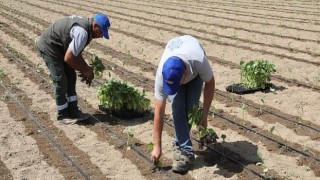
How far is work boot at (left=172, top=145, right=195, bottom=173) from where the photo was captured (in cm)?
417

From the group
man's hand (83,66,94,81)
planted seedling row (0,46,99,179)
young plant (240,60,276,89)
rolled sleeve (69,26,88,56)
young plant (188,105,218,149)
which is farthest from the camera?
young plant (240,60,276,89)

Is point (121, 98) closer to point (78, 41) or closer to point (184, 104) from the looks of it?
point (78, 41)

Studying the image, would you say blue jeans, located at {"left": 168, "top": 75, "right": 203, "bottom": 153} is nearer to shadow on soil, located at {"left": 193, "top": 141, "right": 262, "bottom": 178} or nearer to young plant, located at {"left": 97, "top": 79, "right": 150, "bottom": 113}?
shadow on soil, located at {"left": 193, "top": 141, "right": 262, "bottom": 178}

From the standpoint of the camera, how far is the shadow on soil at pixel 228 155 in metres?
4.31

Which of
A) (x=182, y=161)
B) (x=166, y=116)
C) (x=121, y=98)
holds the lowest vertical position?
(x=166, y=116)

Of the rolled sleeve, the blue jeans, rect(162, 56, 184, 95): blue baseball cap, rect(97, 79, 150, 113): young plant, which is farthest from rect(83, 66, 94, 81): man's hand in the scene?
rect(162, 56, 184, 95): blue baseball cap

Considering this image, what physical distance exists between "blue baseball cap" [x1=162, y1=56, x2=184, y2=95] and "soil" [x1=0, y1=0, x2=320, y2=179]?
1155mm

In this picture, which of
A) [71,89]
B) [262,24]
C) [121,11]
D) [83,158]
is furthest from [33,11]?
[83,158]

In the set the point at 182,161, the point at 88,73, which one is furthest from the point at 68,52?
the point at 182,161

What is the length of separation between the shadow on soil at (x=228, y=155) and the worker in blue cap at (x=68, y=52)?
5.69 ft

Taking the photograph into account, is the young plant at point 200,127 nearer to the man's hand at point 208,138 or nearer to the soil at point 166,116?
the man's hand at point 208,138

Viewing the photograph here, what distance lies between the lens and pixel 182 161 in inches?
164

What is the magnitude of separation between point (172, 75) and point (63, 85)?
2.41 metres

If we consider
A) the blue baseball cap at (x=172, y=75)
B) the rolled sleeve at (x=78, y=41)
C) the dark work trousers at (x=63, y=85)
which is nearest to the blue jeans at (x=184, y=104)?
the blue baseball cap at (x=172, y=75)
